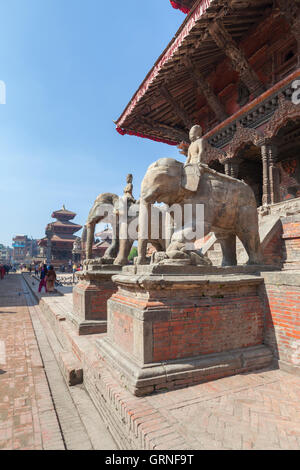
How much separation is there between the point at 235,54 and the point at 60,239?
132ft

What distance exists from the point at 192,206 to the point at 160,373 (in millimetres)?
2214

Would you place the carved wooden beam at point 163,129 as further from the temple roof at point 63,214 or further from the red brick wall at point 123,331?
the temple roof at point 63,214

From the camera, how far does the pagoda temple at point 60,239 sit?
1682 inches

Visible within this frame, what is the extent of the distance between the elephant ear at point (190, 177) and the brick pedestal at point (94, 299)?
8.35ft

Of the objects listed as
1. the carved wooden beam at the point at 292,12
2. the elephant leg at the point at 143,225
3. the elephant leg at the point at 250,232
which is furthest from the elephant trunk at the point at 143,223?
the carved wooden beam at the point at 292,12

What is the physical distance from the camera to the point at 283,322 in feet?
11.6

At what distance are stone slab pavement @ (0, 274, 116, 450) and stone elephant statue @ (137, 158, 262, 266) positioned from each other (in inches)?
81.7

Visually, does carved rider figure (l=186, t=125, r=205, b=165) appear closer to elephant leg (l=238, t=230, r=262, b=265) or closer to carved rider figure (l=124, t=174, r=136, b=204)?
elephant leg (l=238, t=230, r=262, b=265)

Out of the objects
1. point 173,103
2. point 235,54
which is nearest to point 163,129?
point 173,103

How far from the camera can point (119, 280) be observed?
3697mm

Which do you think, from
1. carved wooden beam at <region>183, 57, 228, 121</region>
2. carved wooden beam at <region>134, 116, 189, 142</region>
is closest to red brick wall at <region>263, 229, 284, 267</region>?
carved wooden beam at <region>183, 57, 228, 121</region>

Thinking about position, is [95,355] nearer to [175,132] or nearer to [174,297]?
[174,297]

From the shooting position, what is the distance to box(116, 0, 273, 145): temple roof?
7832mm
